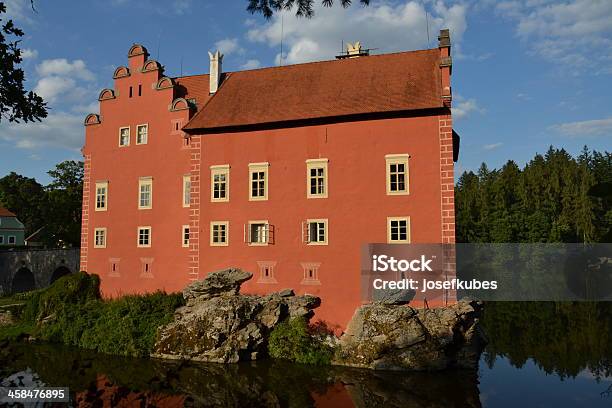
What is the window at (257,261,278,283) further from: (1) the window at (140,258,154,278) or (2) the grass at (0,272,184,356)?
(1) the window at (140,258,154,278)

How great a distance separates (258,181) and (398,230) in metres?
6.33

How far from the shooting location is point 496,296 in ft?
137

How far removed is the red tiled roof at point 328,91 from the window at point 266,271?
6076 mm

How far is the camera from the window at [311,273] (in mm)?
18953

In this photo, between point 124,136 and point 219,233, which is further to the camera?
point 124,136

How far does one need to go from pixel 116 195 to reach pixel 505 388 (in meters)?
19.2

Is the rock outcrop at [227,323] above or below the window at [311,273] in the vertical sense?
below

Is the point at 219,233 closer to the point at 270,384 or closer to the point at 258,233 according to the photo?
the point at 258,233

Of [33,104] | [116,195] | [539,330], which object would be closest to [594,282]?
[539,330]

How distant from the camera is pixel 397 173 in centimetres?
1845

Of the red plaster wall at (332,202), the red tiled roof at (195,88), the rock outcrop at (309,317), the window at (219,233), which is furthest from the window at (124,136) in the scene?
the rock outcrop at (309,317)

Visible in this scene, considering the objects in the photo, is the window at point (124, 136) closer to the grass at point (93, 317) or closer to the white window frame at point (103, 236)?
the white window frame at point (103, 236)

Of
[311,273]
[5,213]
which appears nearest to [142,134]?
[311,273]

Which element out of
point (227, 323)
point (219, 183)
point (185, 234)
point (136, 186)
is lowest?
point (227, 323)
